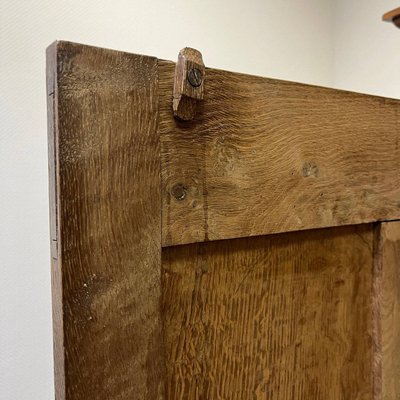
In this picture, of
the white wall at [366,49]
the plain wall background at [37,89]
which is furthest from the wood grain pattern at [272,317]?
the white wall at [366,49]

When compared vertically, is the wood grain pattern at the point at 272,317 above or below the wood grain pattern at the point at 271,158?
below

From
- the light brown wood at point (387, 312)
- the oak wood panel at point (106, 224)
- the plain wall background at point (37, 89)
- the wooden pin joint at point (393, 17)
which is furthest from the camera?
the wooden pin joint at point (393, 17)

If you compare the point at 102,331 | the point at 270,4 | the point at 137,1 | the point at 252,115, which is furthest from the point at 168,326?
the point at 270,4

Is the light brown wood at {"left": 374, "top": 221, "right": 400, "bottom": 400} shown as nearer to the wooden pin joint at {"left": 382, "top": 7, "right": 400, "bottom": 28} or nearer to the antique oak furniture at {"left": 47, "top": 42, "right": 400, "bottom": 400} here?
the antique oak furniture at {"left": 47, "top": 42, "right": 400, "bottom": 400}

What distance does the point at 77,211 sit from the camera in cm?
33

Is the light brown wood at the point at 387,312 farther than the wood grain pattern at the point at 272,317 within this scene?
Yes

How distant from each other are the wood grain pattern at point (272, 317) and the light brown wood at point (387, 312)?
0.5 inches

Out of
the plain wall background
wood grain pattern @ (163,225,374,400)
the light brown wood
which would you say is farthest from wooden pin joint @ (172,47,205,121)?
the plain wall background

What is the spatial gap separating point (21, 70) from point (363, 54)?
1000mm

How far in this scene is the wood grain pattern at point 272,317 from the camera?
43cm

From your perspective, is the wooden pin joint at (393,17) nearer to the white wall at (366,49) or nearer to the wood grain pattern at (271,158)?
the white wall at (366,49)

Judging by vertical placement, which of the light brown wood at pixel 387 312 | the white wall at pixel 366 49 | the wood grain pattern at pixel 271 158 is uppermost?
the white wall at pixel 366 49

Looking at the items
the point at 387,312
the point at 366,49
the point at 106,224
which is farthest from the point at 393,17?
the point at 106,224

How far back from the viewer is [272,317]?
1.61 ft
